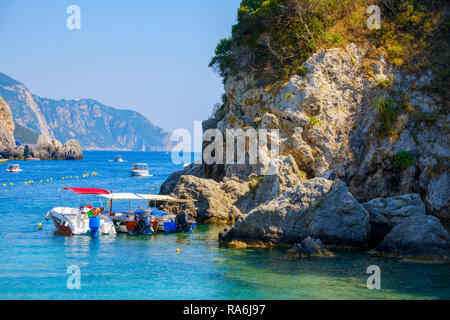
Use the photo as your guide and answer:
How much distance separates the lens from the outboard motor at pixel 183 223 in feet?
102

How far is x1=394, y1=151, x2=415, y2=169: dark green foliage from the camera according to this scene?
3344 centimetres

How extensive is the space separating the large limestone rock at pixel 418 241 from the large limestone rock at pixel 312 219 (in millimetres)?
1599

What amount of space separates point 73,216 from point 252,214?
1217cm

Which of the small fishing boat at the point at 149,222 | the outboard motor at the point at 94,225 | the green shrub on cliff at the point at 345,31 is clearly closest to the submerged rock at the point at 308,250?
the small fishing boat at the point at 149,222

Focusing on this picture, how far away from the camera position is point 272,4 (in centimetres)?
3853

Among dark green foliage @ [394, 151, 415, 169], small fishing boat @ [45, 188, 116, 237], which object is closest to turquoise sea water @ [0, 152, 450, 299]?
small fishing boat @ [45, 188, 116, 237]

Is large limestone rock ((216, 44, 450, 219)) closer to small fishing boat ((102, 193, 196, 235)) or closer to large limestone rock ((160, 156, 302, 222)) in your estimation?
large limestone rock ((160, 156, 302, 222))

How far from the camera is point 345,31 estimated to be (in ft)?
127

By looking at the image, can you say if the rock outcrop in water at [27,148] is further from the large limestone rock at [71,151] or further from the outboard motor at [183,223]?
the outboard motor at [183,223]

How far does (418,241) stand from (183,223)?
47.5ft

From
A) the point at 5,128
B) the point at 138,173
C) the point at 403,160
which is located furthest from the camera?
the point at 5,128

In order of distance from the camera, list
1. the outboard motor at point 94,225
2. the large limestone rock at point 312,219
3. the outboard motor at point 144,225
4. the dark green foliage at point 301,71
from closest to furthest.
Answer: the large limestone rock at point 312,219
the outboard motor at point 94,225
the outboard motor at point 144,225
the dark green foliage at point 301,71

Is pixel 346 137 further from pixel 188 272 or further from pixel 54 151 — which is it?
pixel 54 151

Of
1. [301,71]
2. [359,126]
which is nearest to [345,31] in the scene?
[301,71]
